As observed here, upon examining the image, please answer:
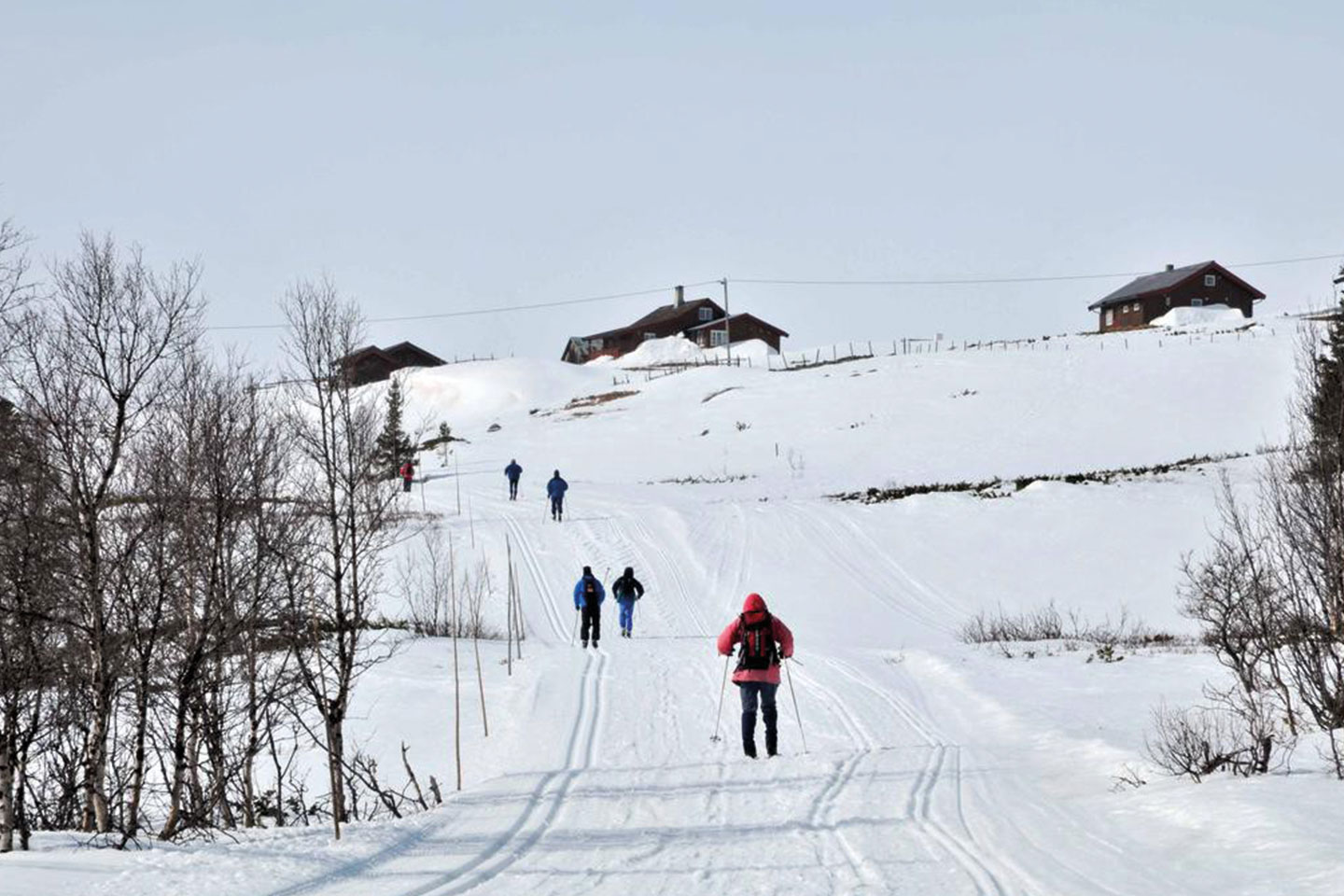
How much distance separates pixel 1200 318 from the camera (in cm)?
8194

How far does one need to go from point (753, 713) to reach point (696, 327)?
8993 cm

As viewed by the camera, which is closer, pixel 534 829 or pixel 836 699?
pixel 534 829

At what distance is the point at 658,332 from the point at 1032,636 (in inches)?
3130

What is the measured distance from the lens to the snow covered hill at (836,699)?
7.62 metres

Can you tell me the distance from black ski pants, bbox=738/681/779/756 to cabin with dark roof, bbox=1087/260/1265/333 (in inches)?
3286

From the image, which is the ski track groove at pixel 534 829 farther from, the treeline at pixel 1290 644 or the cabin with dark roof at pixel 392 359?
the cabin with dark roof at pixel 392 359

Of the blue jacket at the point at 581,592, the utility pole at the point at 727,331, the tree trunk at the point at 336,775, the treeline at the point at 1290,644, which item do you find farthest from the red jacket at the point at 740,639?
the utility pole at the point at 727,331

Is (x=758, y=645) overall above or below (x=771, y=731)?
above

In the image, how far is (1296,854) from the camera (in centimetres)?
722

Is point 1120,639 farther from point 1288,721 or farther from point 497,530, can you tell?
point 497,530

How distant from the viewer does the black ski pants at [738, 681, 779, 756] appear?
1252cm

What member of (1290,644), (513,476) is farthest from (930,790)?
(513,476)

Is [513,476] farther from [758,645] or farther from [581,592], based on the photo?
[758,645]

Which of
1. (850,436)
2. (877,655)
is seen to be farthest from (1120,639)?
(850,436)
